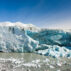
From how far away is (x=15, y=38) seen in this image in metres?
13.2

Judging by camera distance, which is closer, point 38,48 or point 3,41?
point 3,41

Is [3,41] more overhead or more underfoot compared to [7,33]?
more underfoot

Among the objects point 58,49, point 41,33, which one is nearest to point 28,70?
point 58,49

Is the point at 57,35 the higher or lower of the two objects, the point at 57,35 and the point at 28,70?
the higher

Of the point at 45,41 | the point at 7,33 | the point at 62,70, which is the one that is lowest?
the point at 62,70

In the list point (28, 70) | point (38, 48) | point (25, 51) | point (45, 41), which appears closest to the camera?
point (28, 70)

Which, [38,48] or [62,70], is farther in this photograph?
[38,48]

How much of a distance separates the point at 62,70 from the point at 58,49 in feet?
21.1

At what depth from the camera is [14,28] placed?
13633 mm

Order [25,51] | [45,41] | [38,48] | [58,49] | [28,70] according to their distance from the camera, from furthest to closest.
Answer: [45,41], [38,48], [25,51], [58,49], [28,70]

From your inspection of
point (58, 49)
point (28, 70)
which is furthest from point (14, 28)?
point (28, 70)

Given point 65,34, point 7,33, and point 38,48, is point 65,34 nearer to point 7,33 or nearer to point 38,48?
point 38,48

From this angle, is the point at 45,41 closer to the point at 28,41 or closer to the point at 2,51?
the point at 28,41

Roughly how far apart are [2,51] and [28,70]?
766 cm
